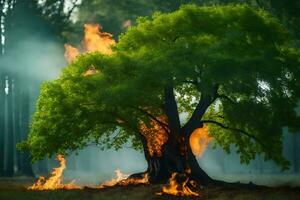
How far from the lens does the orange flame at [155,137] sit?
28.0 m

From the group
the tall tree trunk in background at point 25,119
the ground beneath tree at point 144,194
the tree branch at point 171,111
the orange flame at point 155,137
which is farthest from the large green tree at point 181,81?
the tall tree trunk in background at point 25,119

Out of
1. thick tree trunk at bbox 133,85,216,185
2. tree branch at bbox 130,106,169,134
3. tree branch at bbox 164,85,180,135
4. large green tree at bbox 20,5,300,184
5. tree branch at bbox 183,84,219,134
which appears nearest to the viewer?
large green tree at bbox 20,5,300,184

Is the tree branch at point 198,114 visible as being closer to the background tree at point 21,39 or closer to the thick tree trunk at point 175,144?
the thick tree trunk at point 175,144

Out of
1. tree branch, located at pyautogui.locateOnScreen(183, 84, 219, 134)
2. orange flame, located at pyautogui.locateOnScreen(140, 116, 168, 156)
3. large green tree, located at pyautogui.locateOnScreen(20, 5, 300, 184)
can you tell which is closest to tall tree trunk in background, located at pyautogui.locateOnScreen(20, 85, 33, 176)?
large green tree, located at pyautogui.locateOnScreen(20, 5, 300, 184)

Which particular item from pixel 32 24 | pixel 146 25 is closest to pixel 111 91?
pixel 146 25

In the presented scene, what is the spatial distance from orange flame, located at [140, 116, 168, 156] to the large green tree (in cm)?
96

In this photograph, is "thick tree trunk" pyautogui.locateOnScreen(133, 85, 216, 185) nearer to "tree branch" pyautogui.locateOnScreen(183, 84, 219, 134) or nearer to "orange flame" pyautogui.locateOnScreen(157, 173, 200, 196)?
"tree branch" pyautogui.locateOnScreen(183, 84, 219, 134)

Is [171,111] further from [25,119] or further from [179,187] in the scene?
[25,119]

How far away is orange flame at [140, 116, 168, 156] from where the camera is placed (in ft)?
91.8

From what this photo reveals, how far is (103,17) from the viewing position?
50656mm

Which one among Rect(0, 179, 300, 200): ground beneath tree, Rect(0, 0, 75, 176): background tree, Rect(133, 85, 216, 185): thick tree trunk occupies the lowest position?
Rect(0, 179, 300, 200): ground beneath tree

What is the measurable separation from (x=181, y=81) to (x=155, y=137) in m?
4.45

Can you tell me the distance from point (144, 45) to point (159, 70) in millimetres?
2613

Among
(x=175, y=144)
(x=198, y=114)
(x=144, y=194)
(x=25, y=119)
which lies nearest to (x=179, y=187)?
(x=144, y=194)
